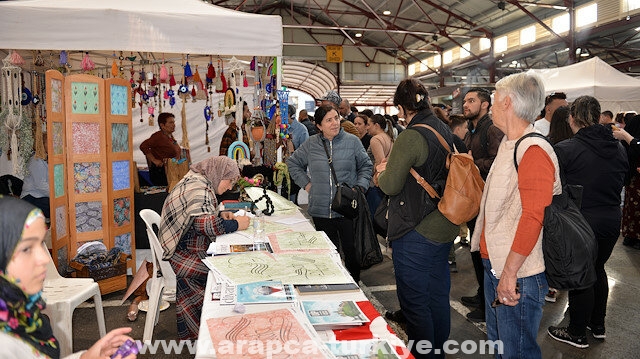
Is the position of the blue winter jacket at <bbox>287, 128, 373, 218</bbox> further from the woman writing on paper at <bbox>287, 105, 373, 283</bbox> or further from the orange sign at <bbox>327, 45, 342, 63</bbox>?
the orange sign at <bbox>327, 45, 342, 63</bbox>

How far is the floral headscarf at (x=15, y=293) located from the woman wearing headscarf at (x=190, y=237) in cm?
142

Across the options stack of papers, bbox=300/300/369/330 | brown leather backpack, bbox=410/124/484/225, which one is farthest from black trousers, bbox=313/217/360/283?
stack of papers, bbox=300/300/369/330

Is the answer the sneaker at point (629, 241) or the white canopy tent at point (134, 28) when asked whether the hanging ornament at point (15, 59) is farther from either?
the sneaker at point (629, 241)

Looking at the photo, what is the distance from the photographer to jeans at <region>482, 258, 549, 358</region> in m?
1.83

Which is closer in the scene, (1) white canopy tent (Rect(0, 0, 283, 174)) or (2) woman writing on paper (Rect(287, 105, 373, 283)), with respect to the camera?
(1) white canopy tent (Rect(0, 0, 283, 174))

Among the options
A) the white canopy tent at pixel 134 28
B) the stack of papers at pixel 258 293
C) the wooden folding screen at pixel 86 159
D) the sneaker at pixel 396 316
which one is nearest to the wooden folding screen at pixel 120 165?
the wooden folding screen at pixel 86 159

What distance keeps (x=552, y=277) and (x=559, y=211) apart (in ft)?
0.86

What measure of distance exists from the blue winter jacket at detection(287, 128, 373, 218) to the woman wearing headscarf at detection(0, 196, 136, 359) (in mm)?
2363

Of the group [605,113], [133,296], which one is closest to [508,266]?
[133,296]

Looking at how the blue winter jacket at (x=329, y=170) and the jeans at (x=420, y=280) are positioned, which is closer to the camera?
the jeans at (x=420, y=280)

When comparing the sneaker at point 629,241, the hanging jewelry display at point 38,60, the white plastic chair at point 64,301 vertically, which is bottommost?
the sneaker at point 629,241

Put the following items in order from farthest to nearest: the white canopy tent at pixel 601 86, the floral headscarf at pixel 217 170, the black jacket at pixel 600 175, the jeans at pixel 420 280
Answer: the white canopy tent at pixel 601 86 → the black jacket at pixel 600 175 → the floral headscarf at pixel 217 170 → the jeans at pixel 420 280

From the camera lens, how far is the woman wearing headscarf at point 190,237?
2.70 m

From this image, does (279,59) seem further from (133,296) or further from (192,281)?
(133,296)
